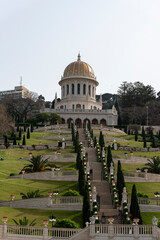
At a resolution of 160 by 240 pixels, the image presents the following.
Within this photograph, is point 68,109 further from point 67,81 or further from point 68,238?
point 68,238

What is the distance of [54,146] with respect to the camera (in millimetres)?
53469

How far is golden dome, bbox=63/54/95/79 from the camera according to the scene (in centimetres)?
10250

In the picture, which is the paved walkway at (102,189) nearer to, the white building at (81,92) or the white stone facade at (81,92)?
the white stone facade at (81,92)

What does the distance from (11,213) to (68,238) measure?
721 centimetres

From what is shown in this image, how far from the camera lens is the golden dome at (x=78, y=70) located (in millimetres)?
102500

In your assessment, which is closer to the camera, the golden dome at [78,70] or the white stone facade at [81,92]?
the white stone facade at [81,92]

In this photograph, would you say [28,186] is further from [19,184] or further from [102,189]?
[102,189]

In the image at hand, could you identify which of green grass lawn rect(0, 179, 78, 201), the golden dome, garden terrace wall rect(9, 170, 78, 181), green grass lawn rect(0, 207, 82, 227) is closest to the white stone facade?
the golden dome

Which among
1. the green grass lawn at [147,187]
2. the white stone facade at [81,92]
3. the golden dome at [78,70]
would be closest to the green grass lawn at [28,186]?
the green grass lawn at [147,187]

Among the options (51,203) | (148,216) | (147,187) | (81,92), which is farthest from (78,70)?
(148,216)

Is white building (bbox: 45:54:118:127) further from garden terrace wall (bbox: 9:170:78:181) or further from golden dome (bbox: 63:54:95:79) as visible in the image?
garden terrace wall (bbox: 9:170:78:181)

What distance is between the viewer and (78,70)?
337 feet

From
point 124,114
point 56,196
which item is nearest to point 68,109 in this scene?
point 124,114

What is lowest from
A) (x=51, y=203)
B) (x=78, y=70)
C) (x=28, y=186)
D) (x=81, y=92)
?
(x=51, y=203)
